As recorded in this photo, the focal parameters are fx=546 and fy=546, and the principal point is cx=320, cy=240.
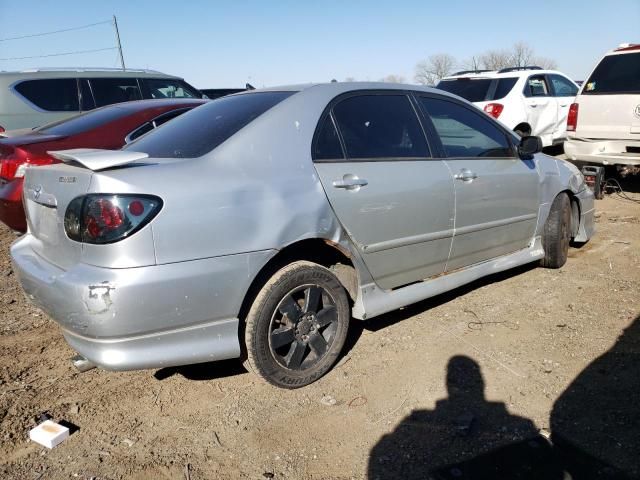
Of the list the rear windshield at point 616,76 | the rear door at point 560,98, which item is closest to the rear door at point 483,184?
the rear windshield at point 616,76

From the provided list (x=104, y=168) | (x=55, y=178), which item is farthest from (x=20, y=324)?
(x=104, y=168)

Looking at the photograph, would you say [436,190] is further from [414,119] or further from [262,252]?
[262,252]

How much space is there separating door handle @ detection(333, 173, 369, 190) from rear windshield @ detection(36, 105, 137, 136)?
10.3ft

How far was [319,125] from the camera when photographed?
3.14 m

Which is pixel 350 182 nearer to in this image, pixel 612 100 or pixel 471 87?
pixel 612 100

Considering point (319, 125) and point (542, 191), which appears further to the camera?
point (542, 191)

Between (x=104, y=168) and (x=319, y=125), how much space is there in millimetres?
1226

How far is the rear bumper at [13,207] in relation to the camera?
14.7 ft

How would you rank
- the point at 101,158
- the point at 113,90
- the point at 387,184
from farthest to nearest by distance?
the point at 113,90 → the point at 387,184 → the point at 101,158

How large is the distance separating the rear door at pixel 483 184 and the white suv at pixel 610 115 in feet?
12.5

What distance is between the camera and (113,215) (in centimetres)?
239

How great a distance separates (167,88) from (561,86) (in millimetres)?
7743

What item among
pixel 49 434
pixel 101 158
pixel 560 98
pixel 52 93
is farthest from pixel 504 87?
pixel 49 434

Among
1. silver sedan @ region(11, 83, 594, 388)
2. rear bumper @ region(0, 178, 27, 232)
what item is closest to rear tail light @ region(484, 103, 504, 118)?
silver sedan @ region(11, 83, 594, 388)
